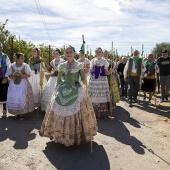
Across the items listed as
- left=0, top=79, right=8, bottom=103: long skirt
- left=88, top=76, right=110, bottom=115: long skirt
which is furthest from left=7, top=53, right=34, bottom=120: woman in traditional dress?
left=88, top=76, right=110, bottom=115: long skirt

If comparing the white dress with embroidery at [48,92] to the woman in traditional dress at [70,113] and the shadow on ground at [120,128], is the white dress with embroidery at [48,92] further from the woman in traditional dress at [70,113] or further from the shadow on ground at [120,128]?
the woman in traditional dress at [70,113]

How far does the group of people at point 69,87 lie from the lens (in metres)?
4.73

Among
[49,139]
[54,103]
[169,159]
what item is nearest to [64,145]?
[49,139]

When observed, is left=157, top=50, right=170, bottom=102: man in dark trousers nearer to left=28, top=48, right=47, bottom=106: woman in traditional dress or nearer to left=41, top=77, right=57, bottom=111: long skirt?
left=41, top=77, right=57, bottom=111: long skirt

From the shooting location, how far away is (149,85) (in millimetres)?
10172

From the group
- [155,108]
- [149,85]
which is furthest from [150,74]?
[155,108]

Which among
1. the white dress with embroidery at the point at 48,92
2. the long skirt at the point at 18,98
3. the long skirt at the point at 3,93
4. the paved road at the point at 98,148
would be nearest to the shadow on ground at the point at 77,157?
the paved road at the point at 98,148

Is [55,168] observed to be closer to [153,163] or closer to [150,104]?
[153,163]

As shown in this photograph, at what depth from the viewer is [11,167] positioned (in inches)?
155

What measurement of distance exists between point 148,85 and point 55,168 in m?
7.08

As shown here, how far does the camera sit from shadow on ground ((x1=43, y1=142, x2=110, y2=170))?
4.02m

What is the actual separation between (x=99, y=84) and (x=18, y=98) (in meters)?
2.30

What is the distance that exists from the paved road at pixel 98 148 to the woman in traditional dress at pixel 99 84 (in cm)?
50

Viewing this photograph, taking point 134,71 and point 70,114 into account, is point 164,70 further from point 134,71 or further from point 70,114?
point 70,114
